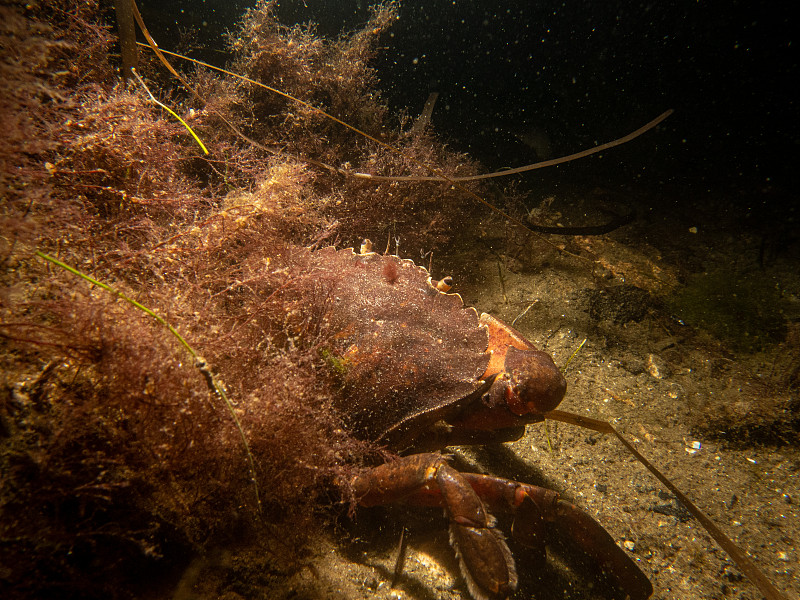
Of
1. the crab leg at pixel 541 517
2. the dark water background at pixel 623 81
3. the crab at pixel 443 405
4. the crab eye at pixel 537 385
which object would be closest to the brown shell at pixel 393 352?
the crab at pixel 443 405

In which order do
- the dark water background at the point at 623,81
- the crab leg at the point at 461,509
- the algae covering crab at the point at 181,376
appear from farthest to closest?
1. the dark water background at the point at 623,81
2. the crab leg at the point at 461,509
3. the algae covering crab at the point at 181,376

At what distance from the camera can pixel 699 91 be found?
5.31 metres

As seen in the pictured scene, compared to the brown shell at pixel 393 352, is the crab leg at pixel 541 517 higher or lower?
lower

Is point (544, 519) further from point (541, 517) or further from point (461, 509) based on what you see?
point (461, 509)

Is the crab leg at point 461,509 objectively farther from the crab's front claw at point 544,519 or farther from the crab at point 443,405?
the crab's front claw at point 544,519

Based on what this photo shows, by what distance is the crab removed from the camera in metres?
2.03

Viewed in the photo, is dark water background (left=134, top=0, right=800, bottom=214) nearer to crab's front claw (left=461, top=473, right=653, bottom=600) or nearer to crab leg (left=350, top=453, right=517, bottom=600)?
crab's front claw (left=461, top=473, right=653, bottom=600)

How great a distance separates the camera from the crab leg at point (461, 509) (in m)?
1.96

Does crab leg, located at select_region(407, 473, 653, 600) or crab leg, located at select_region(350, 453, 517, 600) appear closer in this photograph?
crab leg, located at select_region(350, 453, 517, 600)

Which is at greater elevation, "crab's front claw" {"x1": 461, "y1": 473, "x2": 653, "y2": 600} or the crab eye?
the crab eye

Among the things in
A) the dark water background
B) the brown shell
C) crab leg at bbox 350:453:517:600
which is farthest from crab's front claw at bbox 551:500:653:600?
the dark water background

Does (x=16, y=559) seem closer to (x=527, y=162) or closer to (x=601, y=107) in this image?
(x=527, y=162)

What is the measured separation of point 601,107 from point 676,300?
3.56 metres

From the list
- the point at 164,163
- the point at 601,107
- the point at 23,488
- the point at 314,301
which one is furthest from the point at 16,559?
the point at 601,107
